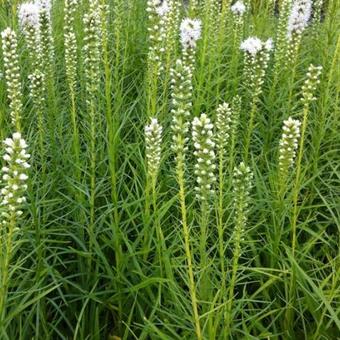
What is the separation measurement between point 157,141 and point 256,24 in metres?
4.19

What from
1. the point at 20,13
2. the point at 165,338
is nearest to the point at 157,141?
the point at 165,338

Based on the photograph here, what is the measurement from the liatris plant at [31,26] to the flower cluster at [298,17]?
220 centimetres

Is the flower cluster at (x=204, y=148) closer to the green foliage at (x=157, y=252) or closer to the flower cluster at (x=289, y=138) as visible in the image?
the green foliage at (x=157, y=252)

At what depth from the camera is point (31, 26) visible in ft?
12.6

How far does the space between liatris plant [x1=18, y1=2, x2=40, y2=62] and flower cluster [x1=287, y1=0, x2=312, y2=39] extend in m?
2.20

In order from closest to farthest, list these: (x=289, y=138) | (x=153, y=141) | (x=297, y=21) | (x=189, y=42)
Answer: (x=153, y=141) < (x=289, y=138) < (x=189, y=42) < (x=297, y=21)

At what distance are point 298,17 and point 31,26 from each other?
2.30 m

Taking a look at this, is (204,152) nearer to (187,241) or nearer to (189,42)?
(187,241)

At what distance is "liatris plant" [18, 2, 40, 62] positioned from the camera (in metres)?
3.70

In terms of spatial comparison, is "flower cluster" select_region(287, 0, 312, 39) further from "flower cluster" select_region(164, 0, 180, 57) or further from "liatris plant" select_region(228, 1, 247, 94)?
"flower cluster" select_region(164, 0, 180, 57)

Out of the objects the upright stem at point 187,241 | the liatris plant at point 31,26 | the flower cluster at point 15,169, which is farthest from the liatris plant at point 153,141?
the liatris plant at point 31,26

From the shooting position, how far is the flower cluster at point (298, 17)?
461 cm

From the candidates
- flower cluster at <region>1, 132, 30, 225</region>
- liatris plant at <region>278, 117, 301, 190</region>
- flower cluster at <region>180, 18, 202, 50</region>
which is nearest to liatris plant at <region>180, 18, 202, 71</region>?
flower cluster at <region>180, 18, 202, 50</region>

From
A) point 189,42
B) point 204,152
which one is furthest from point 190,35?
point 204,152
